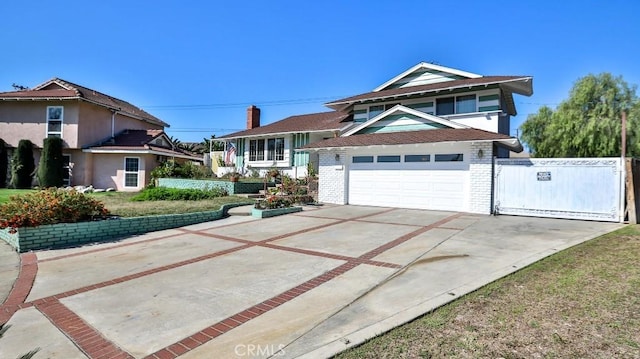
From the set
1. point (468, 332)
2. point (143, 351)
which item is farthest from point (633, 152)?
point (143, 351)

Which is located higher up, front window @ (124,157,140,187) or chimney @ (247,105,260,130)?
chimney @ (247,105,260,130)

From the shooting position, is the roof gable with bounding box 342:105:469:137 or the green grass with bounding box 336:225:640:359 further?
the roof gable with bounding box 342:105:469:137

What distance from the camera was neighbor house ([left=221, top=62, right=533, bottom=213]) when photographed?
1312 centimetres

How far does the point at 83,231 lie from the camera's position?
8969 millimetres

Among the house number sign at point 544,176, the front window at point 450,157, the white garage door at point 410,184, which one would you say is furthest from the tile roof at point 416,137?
the house number sign at point 544,176

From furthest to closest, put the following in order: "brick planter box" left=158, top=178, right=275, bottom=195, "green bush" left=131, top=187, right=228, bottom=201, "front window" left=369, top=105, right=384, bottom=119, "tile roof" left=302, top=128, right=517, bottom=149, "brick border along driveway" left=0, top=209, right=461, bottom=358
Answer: "front window" left=369, top=105, right=384, bottom=119, "brick planter box" left=158, top=178, right=275, bottom=195, "green bush" left=131, top=187, right=228, bottom=201, "tile roof" left=302, top=128, right=517, bottom=149, "brick border along driveway" left=0, top=209, right=461, bottom=358

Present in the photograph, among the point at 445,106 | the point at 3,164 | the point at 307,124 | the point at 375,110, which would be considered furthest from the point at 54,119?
the point at 445,106

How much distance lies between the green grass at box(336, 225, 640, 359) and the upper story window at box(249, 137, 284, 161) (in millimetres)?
19885

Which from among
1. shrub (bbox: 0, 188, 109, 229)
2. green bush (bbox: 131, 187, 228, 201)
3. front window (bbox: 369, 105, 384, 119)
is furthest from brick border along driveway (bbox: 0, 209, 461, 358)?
front window (bbox: 369, 105, 384, 119)

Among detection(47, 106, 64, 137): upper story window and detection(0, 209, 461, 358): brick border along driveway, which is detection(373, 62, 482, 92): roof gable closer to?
detection(0, 209, 461, 358): brick border along driveway

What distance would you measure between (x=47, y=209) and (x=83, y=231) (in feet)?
3.18

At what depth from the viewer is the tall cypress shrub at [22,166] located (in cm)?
2250

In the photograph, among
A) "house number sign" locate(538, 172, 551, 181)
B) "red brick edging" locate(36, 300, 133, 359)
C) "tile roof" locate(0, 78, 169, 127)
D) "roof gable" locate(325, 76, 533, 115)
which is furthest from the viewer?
"tile roof" locate(0, 78, 169, 127)

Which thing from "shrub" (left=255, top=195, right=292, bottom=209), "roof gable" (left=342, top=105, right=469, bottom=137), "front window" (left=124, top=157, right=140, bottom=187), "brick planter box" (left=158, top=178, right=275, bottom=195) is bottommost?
"shrub" (left=255, top=195, right=292, bottom=209)
